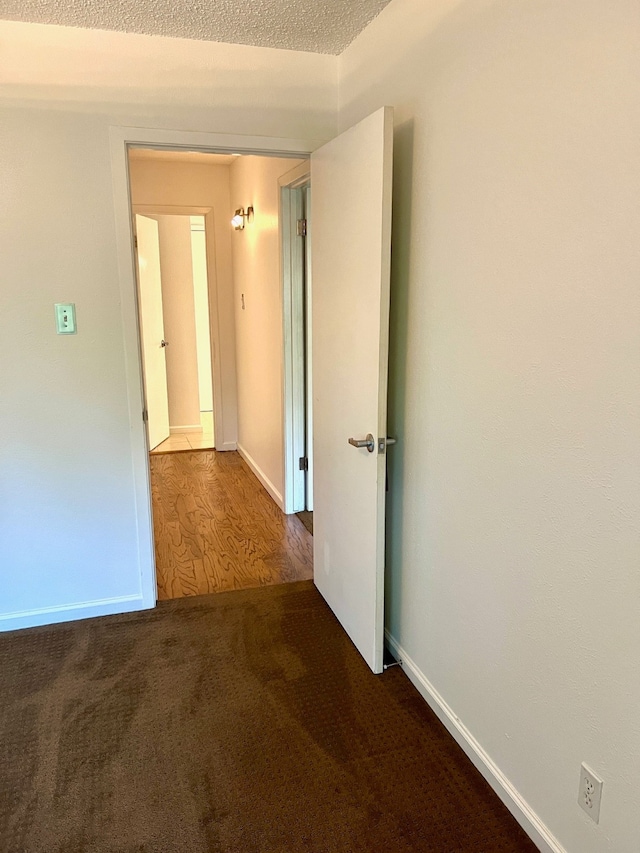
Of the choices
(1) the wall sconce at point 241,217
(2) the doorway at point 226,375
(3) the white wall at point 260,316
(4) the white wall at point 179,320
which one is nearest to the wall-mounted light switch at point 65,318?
(2) the doorway at point 226,375

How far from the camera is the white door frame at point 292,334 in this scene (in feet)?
11.3

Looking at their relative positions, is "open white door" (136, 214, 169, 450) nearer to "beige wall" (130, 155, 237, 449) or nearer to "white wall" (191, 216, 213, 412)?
"beige wall" (130, 155, 237, 449)

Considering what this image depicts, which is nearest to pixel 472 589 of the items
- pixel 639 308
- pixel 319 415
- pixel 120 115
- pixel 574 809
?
pixel 574 809

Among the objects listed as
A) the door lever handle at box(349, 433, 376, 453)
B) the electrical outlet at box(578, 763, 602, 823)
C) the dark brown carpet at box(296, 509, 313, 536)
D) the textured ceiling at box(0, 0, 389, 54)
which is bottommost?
the dark brown carpet at box(296, 509, 313, 536)

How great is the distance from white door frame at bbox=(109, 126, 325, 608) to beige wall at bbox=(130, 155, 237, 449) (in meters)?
2.68

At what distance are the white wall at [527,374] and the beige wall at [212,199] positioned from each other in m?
3.23

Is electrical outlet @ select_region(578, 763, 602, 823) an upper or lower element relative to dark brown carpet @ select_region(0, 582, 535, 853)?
upper

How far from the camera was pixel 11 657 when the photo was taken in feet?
7.74

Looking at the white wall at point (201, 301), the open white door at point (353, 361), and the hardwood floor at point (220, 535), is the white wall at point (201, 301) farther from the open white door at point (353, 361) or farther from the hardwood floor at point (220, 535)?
the open white door at point (353, 361)

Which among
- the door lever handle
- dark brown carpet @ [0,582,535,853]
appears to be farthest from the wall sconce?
dark brown carpet @ [0,582,535,853]

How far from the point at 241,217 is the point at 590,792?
4.21m

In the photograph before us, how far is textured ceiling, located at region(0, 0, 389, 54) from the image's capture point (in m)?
2.00

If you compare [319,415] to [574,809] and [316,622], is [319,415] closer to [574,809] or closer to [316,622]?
[316,622]

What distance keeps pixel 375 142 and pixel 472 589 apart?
143 cm
